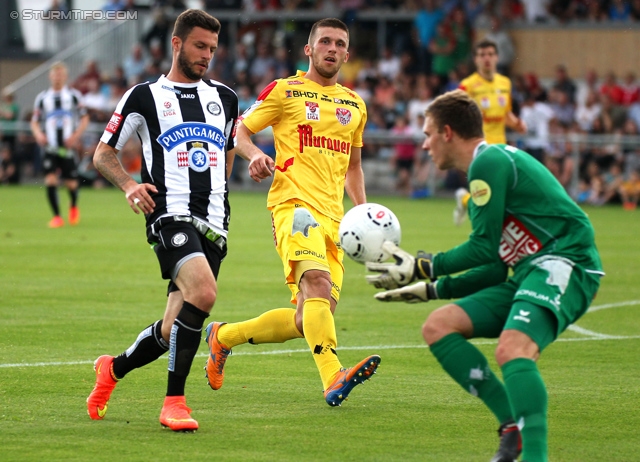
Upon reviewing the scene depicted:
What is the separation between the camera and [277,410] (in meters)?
6.53

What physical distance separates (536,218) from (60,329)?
5.35m

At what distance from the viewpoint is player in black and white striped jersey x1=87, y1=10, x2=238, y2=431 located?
609 cm

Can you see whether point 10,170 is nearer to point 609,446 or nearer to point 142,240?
point 142,240

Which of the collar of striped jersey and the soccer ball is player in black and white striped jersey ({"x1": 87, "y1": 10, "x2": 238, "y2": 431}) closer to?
the soccer ball

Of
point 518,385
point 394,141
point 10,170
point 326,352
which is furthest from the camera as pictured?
point 10,170

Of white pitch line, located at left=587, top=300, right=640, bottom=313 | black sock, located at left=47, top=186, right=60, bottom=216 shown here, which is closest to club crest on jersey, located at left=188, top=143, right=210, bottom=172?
white pitch line, located at left=587, top=300, right=640, bottom=313

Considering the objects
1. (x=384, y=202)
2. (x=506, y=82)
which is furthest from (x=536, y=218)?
(x=384, y=202)

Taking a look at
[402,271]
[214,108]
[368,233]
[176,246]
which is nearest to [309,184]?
[214,108]

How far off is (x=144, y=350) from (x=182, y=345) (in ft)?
1.44

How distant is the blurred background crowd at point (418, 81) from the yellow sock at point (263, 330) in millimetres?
17695

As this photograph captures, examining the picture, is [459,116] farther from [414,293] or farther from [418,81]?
[418,81]

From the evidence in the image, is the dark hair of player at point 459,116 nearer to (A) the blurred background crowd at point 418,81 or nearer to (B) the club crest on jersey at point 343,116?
(B) the club crest on jersey at point 343,116

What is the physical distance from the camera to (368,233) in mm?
5465

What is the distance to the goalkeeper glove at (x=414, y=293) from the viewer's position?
525 cm
